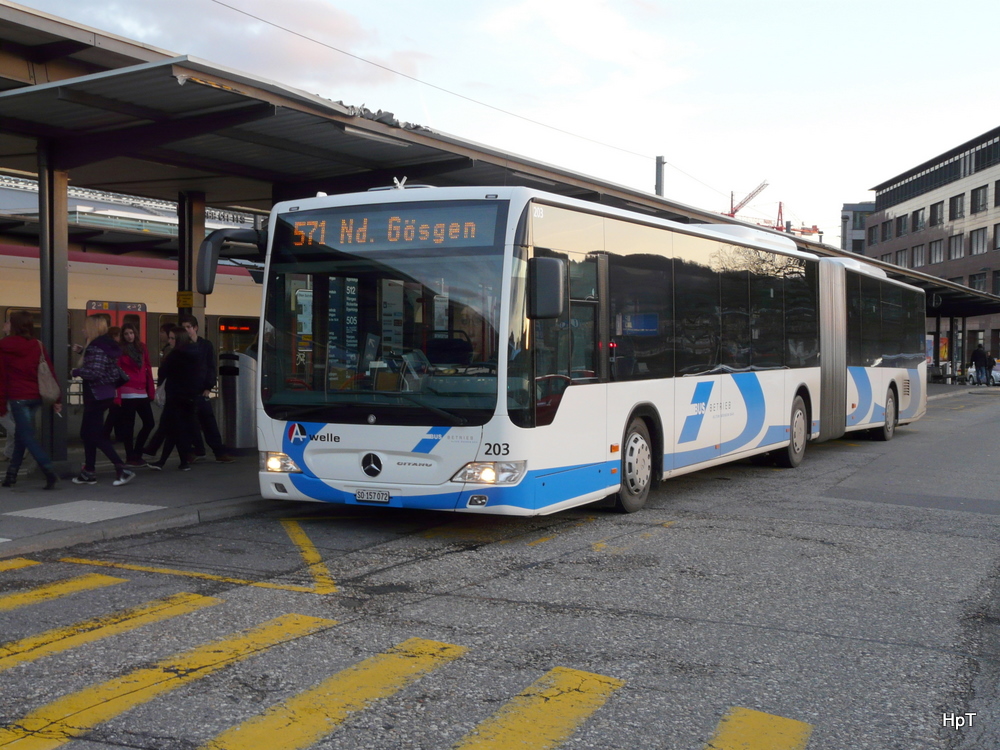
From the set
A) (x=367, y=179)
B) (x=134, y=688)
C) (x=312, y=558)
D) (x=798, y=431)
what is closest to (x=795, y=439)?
(x=798, y=431)

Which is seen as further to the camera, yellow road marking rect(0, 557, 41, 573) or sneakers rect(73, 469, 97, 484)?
sneakers rect(73, 469, 97, 484)


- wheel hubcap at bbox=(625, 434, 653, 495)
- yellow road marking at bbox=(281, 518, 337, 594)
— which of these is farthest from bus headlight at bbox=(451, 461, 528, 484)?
wheel hubcap at bbox=(625, 434, 653, 495)

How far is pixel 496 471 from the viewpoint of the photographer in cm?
795

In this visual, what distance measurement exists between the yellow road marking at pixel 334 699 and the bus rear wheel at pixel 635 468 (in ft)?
14.4

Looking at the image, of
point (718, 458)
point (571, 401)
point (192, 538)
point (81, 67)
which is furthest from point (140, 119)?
point (718, 458)

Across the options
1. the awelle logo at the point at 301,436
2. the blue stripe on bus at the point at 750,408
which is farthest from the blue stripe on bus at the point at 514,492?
the blue stripe on bus at the point at 750,408

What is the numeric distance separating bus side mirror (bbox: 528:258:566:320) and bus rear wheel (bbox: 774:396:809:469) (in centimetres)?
683

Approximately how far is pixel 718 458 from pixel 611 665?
22.3 ft

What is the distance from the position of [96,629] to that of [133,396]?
673 centimetres

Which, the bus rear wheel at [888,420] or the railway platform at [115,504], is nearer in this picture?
the railway platform at [115,504]

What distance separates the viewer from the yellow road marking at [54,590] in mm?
6246

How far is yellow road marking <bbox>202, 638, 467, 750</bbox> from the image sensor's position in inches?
159

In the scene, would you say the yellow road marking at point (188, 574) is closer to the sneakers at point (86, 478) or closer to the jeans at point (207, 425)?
the sneakers at point (86, 478)

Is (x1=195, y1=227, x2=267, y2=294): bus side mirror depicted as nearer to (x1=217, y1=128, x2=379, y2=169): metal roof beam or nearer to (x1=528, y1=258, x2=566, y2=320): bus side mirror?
(x1=217, y1=128, x2=379, y2=169): metal roof beam
